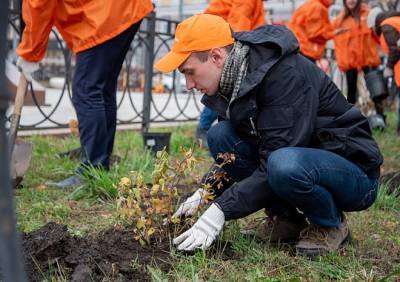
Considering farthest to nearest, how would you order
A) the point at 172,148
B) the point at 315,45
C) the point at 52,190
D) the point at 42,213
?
the point at 315,45, the point at 172,148, the point at 52,190, the point at 42,213

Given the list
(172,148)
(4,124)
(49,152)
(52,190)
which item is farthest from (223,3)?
(4,124)

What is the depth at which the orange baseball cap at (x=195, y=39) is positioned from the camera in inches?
75.0

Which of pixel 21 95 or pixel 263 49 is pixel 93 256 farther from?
pixel 21 95

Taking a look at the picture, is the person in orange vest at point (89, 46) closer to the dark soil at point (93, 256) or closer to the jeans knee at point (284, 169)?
the dark soil at point (93, 256)

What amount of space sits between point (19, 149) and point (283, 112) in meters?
1.81

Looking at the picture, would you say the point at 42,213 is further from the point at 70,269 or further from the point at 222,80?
the point at 222,80

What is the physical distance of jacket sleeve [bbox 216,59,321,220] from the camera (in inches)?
76.5

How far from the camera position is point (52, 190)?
307cm

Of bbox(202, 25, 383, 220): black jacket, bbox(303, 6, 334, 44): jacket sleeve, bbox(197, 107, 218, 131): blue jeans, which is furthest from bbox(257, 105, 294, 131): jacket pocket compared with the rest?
bbox(303, 6, 334, 44): jacket sleeve

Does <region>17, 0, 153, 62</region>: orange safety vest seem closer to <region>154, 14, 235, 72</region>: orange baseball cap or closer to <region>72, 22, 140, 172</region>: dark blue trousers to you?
<region>72, 22, 140, 172</region>: dark blue trousers

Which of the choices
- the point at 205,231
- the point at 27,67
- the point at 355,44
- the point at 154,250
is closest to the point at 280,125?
the point at 205,231

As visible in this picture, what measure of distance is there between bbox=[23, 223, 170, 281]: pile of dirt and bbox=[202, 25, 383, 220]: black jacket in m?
0.35

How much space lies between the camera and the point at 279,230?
90.7 inches

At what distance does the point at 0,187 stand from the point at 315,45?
19.0ft
